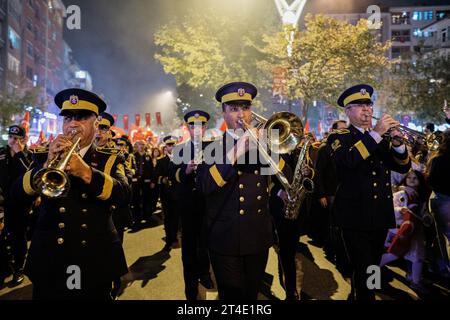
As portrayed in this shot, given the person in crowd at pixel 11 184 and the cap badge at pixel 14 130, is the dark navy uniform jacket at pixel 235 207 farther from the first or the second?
the cap badge at pixel 14 130

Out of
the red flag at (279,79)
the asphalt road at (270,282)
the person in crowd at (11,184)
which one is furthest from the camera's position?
the red flag at (279,79)

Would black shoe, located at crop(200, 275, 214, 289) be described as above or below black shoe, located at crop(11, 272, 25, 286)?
below

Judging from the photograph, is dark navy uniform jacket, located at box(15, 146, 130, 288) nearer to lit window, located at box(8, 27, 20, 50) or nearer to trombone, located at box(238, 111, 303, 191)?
trombone, located at box(238, 111, 303, 191)

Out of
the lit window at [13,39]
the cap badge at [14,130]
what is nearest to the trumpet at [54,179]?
the cap badge at [14,130]

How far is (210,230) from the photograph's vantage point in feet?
10.7

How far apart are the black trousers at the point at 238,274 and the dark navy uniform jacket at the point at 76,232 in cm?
92

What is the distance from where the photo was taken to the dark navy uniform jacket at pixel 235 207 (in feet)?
10.1

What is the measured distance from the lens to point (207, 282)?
5633 mm

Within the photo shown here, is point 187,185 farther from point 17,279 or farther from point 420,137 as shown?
point 420,137

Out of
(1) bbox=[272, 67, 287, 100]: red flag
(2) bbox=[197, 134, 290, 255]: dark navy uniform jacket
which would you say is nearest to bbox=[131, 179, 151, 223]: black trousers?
(2) bbox=[197, 134, 290, 255]: dark navy uniform jacket

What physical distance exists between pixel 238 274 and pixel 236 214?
544 mm

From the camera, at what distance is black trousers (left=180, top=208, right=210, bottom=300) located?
16.0 feet

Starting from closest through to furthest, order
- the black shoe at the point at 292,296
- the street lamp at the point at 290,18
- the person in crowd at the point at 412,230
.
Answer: the black shoe at the point at 292,296
the person in crowd at the point at 412,230
the street lamp at the point at 290,18

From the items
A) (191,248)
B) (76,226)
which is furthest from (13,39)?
(76,226)
